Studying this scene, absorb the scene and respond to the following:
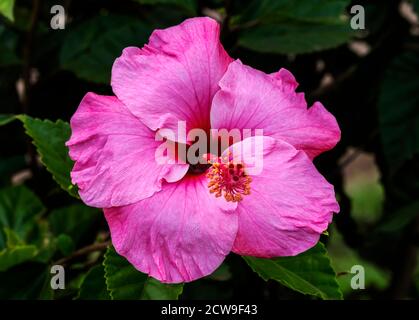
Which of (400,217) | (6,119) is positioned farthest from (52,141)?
(400,217)

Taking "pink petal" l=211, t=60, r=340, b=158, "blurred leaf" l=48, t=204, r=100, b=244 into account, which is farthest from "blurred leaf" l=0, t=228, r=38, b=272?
"pink petal" l=211, t=60, r=340, b=158

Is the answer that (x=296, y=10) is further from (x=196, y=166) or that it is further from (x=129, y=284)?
(x=129, y=284)

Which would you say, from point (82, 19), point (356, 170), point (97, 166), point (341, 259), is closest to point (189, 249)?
point (97, 166)

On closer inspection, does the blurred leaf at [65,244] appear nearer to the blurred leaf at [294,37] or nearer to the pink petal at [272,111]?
the pink petal at [272,111]

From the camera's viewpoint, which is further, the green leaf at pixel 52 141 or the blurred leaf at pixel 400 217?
the blurred leaf at pixel 400 217

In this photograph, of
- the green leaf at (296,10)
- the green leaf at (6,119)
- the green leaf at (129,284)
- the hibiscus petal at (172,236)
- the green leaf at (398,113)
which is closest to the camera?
the hibiscus petal at (172,236)

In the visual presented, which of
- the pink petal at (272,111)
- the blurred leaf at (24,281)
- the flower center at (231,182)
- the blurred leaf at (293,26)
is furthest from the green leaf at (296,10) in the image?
the blurred leaf at (24,281)

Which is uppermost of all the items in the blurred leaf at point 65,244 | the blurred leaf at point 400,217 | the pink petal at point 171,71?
the pink petal at point 171,71
